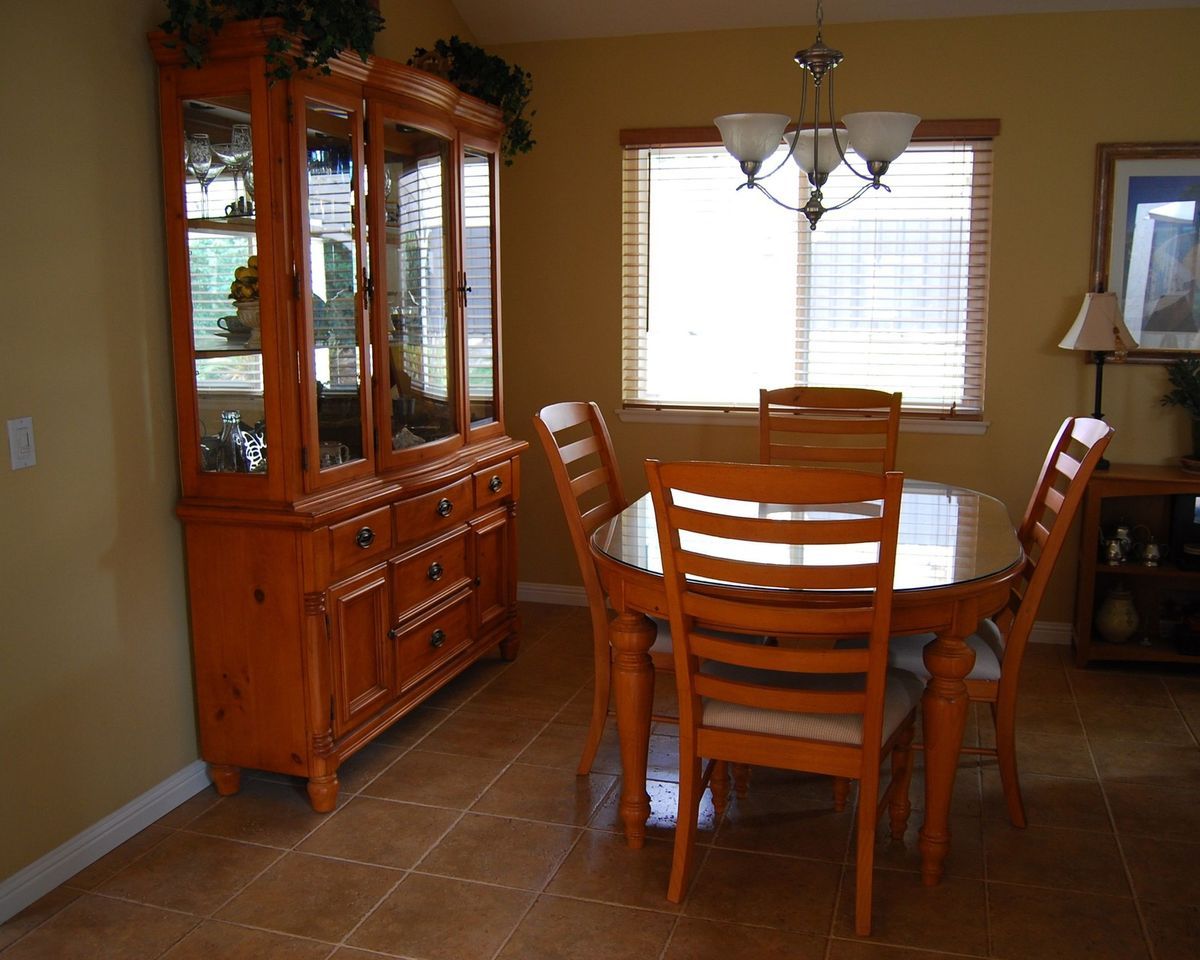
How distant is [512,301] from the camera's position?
4711 mm

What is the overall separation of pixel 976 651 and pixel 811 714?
0.68 meters

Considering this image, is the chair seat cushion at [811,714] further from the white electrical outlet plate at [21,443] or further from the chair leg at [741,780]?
the white electrical outlet plate at [21,443]

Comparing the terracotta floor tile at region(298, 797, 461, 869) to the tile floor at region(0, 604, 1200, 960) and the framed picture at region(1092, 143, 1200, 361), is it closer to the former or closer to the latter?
the tile floor at region(0, 604, 1200, 960)

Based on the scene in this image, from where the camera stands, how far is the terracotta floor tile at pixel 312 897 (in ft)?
7.91

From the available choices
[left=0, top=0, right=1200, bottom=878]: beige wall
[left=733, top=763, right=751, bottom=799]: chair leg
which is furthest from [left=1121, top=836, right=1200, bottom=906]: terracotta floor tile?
[left=0, top=0, right=1200, bottom=878]: beige wall

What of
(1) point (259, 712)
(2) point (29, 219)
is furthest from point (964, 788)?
(2) point (29, 219)

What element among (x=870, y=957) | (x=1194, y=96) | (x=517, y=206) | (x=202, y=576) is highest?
(x=1194, y=96)

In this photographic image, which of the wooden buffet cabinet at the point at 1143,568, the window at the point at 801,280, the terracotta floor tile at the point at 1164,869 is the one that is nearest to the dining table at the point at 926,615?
the terracotta floor tile at the point at 1164,869

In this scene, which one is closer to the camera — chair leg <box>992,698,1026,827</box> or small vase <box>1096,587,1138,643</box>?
chair leg <box>992,698,1026,827</box>

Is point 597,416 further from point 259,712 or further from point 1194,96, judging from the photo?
point 1194,96

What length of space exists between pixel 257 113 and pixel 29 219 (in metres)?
0.58

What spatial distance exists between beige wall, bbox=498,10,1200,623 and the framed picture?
0.06m

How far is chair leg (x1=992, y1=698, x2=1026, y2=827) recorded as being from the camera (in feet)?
9.13

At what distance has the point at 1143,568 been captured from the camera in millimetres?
3924
